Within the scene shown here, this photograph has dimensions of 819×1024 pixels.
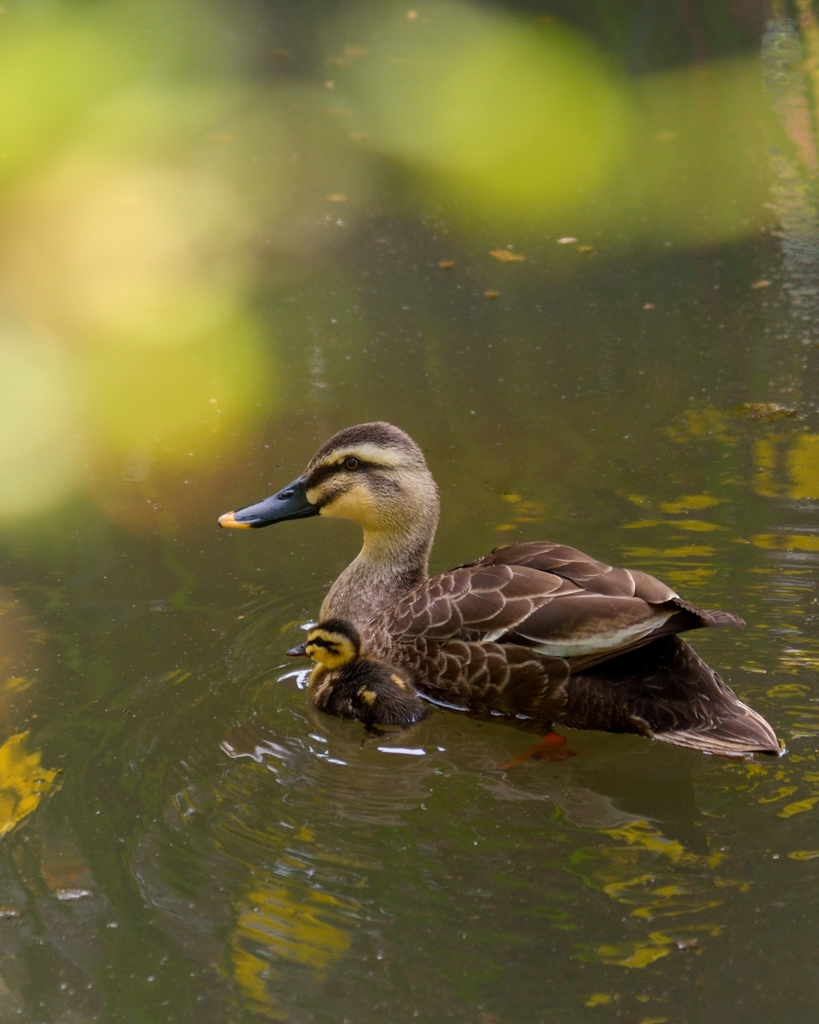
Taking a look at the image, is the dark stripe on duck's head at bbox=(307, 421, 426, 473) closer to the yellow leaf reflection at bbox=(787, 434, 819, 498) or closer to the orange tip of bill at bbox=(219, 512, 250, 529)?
the orange tip of bill at bbox=(219, 512, 250, 529)

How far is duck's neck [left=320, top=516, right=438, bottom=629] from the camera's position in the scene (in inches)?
195

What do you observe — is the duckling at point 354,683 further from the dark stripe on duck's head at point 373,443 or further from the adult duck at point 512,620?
the dark stripe on duck's head at point 373,443

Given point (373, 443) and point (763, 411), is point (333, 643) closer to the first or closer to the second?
point (373, 443)

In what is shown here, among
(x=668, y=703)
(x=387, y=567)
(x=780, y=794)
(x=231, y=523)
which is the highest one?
(x=231, y=523)

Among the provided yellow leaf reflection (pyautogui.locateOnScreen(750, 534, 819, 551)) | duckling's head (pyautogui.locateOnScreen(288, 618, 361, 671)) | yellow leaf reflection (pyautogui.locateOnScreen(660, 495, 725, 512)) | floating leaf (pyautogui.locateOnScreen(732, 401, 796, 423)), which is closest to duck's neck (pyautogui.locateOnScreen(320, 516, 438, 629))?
duckling's head (pyautogui.locateOnScreen(288, 618, 361, 671))

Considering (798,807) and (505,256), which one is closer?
(798,807)

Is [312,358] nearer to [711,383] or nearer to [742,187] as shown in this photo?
[711,383]

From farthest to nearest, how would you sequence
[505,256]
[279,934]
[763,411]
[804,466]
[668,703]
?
[505,256]
[763,411]
[804,466]
[668,703]
[279,934]

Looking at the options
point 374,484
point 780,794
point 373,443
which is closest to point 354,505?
point 374,484

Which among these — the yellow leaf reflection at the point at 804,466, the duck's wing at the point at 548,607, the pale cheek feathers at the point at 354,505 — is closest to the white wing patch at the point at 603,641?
the duck's wing at the point at 548,607

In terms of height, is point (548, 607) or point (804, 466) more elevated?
point (548, 607)

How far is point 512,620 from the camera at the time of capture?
437 centimetres

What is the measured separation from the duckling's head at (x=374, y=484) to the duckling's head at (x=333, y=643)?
1.83 feet

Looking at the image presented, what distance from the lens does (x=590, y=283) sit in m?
Answer: 7.84
